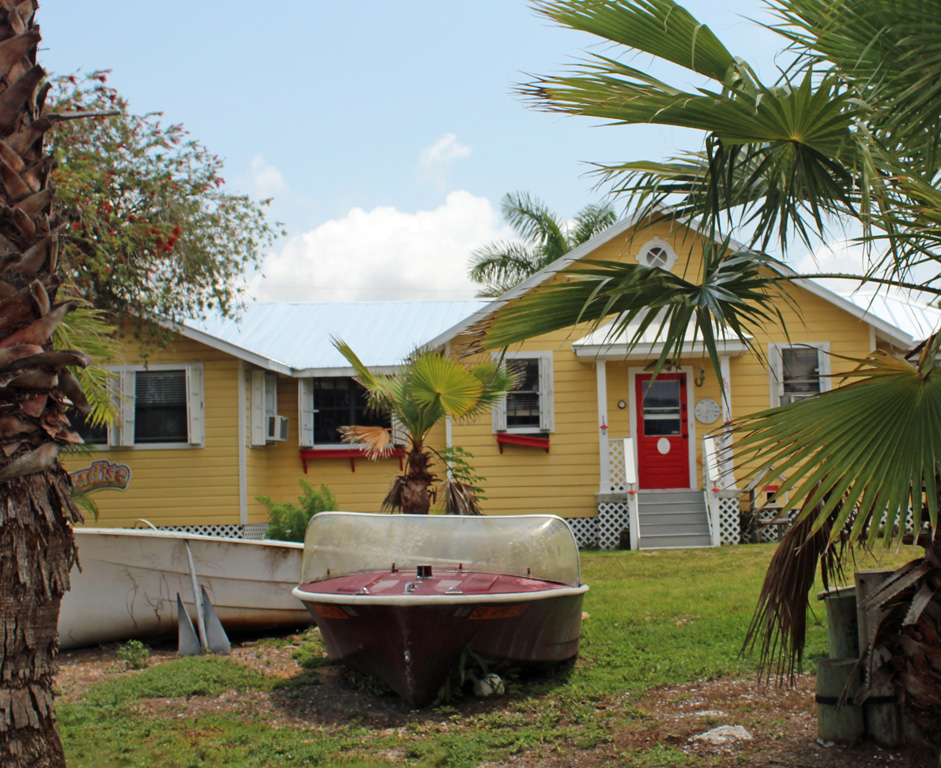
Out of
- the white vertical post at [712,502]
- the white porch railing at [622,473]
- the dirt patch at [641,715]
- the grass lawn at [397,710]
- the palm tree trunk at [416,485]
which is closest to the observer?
the dirt patch at [641,715]

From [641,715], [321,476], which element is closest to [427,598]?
[641,715]

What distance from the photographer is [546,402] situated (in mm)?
16656

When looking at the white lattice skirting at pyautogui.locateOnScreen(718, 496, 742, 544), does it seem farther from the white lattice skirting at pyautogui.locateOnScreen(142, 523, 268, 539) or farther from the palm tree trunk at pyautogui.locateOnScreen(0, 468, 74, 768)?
the palm tree trunk at pyautogui.locateOnScreen(0, 468, 74, 768)

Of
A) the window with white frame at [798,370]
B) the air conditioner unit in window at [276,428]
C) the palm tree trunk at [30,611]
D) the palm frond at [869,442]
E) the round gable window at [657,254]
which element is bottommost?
the palm tree trunk at [30,611]

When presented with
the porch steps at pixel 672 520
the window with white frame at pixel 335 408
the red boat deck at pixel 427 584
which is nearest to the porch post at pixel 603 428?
the porch steps at pixel 672 520

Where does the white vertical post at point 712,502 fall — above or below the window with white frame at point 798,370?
below

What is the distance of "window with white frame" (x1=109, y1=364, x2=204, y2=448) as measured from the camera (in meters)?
16.9

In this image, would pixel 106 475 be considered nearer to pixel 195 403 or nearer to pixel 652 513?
pixel 195 403

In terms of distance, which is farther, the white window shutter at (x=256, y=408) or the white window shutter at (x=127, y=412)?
the white window shutter at (x=256, y=408)

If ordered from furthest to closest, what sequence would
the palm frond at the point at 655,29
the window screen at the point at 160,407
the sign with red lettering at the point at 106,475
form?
the window screen at the point at 160,407
the sign with red lettering at the point at 106,475
the palm frond at the point at 655,29

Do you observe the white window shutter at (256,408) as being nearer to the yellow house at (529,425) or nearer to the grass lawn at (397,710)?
the yellow house at (529,425)

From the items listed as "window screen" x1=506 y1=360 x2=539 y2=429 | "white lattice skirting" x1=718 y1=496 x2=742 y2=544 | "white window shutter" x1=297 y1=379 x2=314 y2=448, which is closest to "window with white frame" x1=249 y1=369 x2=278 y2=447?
"white window shutter" x1=297 y1=379 x2=314 y2=448

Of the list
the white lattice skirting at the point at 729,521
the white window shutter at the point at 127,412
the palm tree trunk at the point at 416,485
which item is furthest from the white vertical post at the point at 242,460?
the white lattice skirting at the point at 729,521

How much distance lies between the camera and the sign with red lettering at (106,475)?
17.0 metres
